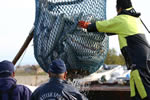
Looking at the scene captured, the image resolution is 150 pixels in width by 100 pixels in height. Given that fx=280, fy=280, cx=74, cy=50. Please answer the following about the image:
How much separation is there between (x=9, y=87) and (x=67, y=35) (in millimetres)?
833

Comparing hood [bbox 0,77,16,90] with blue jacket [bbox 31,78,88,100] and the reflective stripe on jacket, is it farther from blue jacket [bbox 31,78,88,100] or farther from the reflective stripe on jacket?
the reflective stripe on jacket

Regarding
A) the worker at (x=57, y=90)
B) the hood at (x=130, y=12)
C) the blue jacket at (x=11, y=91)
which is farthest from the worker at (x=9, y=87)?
the hood at (x=130, y=12)

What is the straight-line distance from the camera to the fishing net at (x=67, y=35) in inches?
115

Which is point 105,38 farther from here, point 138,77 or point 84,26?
point 138,77

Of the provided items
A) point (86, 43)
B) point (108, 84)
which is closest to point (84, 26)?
point (86, 43)

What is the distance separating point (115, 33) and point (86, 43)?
337 millimetres

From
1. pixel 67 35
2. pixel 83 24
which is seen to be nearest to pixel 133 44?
pixel 83 24

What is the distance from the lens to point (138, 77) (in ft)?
9.23

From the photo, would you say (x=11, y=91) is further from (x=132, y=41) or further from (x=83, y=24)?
(x=132, y=41)

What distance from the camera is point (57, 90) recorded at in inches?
90.7

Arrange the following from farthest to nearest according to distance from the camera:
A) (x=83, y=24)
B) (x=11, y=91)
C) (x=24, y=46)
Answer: (x=24, y=46) → (x=83, y=24) → (x=11, y=91)

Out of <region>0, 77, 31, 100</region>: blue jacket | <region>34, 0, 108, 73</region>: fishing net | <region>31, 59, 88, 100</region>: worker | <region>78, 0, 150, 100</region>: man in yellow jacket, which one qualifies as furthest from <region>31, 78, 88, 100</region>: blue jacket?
<region>78, 0, 150, 100</region>: man in yellow jacket

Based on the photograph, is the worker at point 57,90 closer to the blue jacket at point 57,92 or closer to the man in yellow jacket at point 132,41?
the blue jacket at point 57,92

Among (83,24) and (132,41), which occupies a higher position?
(83,24)
